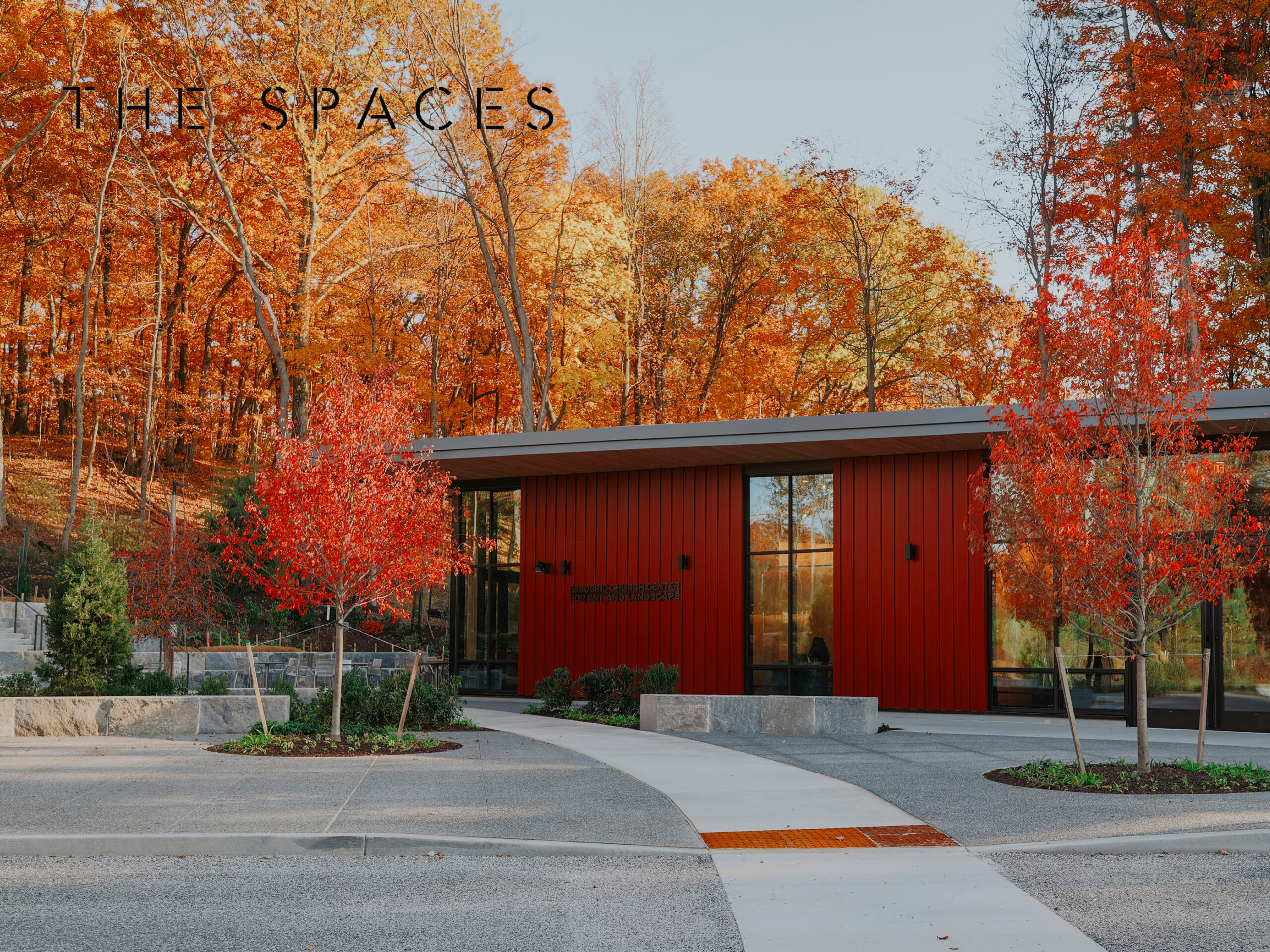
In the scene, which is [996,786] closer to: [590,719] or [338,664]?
[338,664]

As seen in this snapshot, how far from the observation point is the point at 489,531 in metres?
19.2

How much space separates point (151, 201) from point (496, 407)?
1076 cm

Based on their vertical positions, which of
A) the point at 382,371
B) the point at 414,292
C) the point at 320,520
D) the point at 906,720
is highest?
the point at 414,292

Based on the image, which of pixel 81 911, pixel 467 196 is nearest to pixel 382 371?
pixel 467 196

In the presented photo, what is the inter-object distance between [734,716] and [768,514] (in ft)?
14.9

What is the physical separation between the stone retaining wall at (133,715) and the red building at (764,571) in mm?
5412

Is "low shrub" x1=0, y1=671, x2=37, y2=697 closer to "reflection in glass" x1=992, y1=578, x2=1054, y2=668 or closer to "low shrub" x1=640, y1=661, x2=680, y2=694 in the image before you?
"low shrub" x1=640, y1=661, x2=680, y2=694

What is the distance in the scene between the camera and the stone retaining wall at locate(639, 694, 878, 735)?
12.9 m

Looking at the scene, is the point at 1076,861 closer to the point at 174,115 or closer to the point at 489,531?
the point at 489,531

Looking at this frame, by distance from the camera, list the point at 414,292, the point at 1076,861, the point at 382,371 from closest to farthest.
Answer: the point at 1076,861
the point at 382,371
the point at 414,292

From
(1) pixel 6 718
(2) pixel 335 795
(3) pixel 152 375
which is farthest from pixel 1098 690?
(3) pixel 152 375

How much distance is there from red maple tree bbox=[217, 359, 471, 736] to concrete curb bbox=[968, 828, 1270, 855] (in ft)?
20.9

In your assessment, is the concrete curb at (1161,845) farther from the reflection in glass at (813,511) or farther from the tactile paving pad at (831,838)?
the reflection in glass at (813,511)

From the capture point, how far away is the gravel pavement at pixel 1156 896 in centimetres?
487
